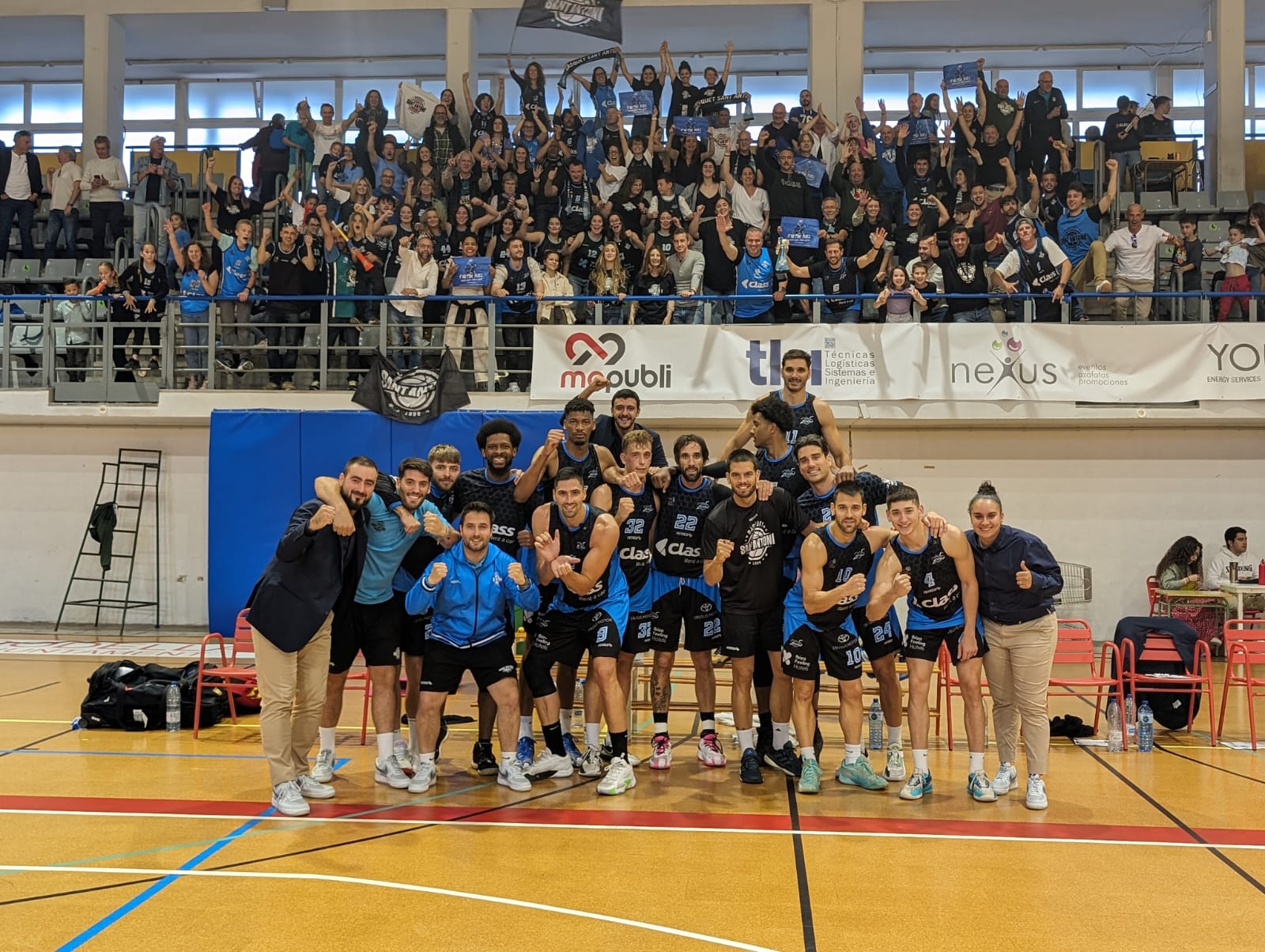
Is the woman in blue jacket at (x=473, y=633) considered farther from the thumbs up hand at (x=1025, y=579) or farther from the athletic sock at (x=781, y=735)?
the thumbs up hand at (x=1025, y=579)

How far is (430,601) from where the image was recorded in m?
6.94

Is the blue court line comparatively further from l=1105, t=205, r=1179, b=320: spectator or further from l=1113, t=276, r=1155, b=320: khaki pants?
l=1105, t=205, r=1179, b=320: spectator

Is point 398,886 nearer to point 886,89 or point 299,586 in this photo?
point 299,586

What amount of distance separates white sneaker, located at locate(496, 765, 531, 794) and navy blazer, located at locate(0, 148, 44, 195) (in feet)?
49.5

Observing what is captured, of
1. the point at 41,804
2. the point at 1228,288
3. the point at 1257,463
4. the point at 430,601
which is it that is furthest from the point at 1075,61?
the point at 41,804

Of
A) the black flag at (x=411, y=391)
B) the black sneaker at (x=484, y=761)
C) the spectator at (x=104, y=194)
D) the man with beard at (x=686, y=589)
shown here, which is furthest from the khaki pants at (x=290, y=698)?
the spectator at (x=104, y=194)

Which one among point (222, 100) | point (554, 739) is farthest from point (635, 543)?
point (222, 100)

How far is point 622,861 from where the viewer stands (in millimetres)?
5543

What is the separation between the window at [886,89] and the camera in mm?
21516

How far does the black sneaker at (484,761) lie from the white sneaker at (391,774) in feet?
1.75

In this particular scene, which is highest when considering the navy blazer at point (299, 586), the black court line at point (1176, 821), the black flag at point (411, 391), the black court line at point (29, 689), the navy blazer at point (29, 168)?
the navy blazer at point (29, 168)

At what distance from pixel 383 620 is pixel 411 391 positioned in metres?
6.93

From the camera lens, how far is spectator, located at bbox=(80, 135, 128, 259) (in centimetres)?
1697

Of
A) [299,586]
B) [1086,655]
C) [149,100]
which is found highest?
[149,100]
